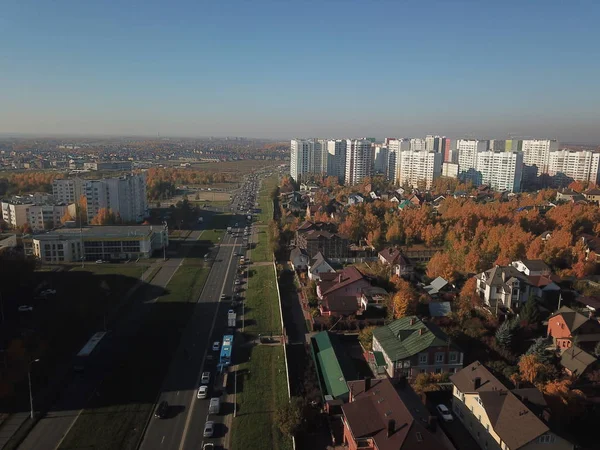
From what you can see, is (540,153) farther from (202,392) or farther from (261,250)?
A: (202,392)

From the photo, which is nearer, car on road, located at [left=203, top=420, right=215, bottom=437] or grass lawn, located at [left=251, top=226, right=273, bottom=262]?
car on road, located at [left=203, top=420, right=215, bottom=437]

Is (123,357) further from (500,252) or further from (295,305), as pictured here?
(500,252)

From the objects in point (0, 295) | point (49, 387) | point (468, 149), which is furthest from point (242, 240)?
point (468, 149)

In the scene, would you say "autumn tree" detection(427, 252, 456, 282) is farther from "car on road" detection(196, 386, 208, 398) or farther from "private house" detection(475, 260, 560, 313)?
"car on road" detection(196, 386, 208, 398)

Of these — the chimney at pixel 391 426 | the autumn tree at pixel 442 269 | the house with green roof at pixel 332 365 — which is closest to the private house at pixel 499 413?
the chimney at pixel 391 426

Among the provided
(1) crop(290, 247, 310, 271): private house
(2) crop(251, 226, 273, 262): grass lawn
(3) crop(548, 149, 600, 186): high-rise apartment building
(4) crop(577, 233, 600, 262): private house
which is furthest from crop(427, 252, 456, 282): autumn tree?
(3) crop(548, 149, 600, 186): high-rise apartment building

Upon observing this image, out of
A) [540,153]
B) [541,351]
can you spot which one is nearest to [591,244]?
[541,351]

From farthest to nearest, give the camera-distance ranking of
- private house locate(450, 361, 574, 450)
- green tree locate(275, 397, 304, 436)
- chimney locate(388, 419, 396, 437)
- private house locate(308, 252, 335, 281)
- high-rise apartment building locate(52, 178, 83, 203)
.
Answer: high-rise apartment building locate(52, 178, 83, 203)
private house locate(308, 252, 335, 281)
green tree locate(275, 397, 304, 436)
private house locate(450, 361, 574, 450)
chimney locate(388, 419, 396, 437)
